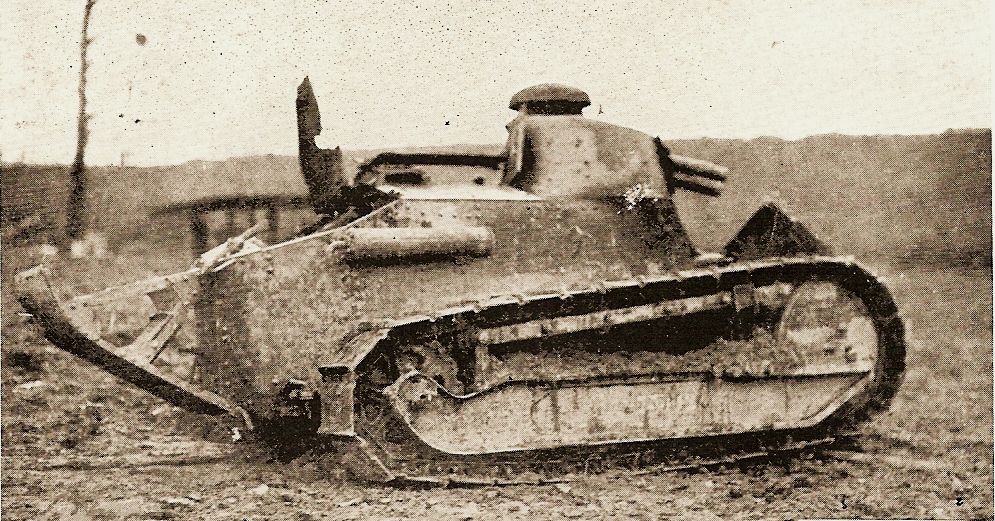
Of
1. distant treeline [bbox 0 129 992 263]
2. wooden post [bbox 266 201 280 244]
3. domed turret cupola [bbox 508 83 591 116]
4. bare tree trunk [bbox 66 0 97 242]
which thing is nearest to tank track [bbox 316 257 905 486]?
distant treeline [bbox 0 129 992 263]

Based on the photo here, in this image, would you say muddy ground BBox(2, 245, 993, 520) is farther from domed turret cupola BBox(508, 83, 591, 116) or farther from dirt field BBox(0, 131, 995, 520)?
domed turret cupola BBox(508, 83, 591, 116)

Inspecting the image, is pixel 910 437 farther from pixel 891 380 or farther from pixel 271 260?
pixel 271 260

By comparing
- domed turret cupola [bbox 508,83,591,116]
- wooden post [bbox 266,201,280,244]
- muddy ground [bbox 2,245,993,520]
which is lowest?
muddy ground [bbox 2,245,993,520]

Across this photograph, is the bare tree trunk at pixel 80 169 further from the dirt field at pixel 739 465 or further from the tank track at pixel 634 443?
the tank track at pixel 634 443

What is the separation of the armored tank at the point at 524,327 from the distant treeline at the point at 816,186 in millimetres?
744

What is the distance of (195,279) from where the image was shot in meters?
5.02

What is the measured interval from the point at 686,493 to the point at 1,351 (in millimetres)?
4737

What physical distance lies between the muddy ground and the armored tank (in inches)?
6.5

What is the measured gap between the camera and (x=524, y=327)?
486 cm

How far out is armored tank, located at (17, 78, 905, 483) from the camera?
15.5 feet

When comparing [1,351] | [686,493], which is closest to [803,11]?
[686,493]

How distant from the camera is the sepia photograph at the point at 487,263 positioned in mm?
4840

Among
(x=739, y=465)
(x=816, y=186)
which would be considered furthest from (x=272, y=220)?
(x=816, y=186)

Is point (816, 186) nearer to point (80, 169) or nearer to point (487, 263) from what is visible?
point (487, 263)
